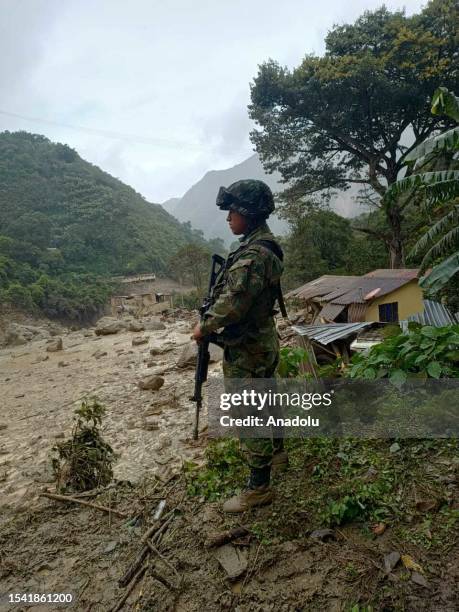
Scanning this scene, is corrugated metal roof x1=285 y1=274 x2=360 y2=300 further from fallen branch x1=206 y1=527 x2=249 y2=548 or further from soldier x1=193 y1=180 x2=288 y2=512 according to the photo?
fallen branch x1=206 y1=527 x2=249 y2=548

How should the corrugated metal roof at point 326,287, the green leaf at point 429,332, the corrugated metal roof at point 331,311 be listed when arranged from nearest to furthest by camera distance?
the green leaf at point 429,332
the corrugated metal roof at point 331,311
the corrugated metal roof at point 326,287

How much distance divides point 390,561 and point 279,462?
944 mm

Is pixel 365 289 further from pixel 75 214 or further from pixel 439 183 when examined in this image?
pixel 75 214

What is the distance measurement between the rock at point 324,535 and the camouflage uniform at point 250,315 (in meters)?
0.44

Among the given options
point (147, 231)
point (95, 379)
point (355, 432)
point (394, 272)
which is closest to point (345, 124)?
point (394, 272)

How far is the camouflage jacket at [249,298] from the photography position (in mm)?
1983

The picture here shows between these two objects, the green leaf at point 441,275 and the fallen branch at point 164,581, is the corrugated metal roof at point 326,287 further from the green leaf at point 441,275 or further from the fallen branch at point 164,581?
the fallen branch at point 164,581

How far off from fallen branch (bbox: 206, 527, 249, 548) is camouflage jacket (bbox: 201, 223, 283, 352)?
1036 mm

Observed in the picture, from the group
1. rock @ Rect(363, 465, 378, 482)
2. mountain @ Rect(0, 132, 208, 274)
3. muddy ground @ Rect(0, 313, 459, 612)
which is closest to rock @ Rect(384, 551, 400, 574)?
muddy ground @ Rect(0, 313, 459, 612)

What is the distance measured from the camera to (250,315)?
218cm

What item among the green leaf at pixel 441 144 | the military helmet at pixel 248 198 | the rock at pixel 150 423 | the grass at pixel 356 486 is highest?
the green leaf at pixel 441 144

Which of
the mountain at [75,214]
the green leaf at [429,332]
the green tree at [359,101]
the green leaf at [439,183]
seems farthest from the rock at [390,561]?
the mountain at [75,214]


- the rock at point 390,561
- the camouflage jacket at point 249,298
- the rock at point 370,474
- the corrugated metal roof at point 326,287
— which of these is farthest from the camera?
the corrugated metal roof at point 326,287

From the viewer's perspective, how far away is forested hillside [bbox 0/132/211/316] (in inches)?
1182
